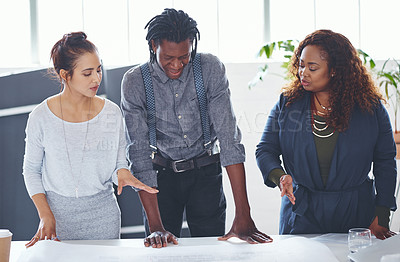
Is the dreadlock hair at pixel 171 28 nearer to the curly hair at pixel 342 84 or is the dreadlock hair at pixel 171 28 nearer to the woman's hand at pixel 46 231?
the curly hair at pixel 342 84

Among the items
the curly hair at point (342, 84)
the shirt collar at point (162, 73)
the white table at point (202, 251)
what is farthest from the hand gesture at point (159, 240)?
the curly hair at point (342, 84)

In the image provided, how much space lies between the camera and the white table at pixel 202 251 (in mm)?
1136

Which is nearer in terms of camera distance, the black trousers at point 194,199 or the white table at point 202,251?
the white table at point 202,251

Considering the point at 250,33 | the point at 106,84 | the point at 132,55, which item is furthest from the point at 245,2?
the point at 106,84

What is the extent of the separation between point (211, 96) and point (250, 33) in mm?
1779

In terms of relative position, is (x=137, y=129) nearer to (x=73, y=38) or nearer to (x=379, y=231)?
(x=73, y=38)

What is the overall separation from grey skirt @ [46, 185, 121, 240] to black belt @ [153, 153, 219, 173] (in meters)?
0.21

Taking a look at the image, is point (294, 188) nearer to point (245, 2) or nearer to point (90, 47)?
point (90, 47)

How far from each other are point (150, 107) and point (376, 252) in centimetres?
83

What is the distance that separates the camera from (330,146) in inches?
62.4

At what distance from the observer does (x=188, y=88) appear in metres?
1.62

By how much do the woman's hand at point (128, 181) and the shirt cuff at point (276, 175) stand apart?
0.40 m

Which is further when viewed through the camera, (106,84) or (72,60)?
(106,84)

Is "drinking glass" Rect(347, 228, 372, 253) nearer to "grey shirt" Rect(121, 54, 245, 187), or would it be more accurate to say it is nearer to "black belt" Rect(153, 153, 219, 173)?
"grey shirt" Rect(121, 54, 245, 187)
